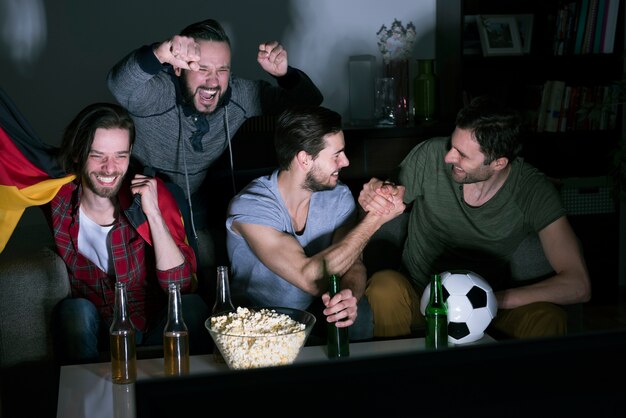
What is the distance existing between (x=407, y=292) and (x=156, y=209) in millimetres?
762

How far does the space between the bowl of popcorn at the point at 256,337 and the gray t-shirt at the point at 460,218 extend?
87 centimetres

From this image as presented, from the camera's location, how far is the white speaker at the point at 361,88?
3.80m

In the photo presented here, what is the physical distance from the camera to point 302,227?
2.57 m

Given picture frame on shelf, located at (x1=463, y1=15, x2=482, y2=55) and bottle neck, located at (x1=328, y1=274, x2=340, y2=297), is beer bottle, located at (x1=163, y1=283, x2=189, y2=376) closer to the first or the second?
bottle neck, located at (x1=328, y1=274, x2=340, y2=297)

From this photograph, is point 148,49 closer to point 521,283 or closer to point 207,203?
point 207,203

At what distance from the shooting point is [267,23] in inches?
147

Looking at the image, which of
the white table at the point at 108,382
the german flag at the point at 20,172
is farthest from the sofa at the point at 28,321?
the white table at the point at 108,382

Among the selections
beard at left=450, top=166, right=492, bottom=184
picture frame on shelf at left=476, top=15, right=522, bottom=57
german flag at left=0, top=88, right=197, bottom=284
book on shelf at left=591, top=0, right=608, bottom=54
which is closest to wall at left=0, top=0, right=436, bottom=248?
picture frame on shelf at left=476, top=15, right=522, bottom=57

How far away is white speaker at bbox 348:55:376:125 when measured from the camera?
380 centimetres

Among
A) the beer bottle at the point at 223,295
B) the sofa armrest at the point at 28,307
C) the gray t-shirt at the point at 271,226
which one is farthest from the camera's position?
the gray t-shirt at the point at 271,226

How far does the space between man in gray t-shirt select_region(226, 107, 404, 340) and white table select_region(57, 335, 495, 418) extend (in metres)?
0.32

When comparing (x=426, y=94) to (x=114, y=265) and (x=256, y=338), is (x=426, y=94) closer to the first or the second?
(x=114, y=265)

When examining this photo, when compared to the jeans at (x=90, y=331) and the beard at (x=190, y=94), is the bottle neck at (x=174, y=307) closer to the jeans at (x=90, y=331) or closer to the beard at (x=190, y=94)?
the jeans at (x=90, y=331)

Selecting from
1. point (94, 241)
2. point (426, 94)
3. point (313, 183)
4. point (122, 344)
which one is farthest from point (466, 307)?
point (426, 94)
